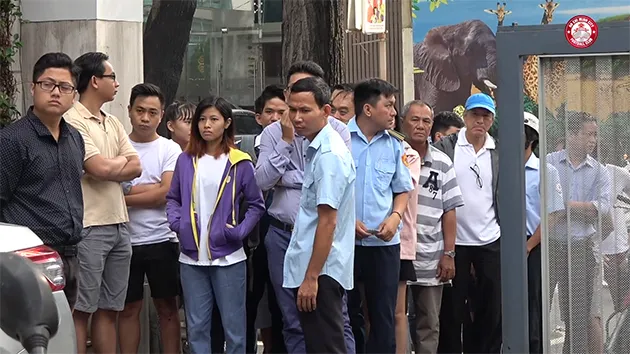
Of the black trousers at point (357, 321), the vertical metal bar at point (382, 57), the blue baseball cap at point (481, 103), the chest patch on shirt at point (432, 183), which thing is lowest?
the black trousers at point (357, 321)

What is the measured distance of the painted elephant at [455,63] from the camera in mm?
15594

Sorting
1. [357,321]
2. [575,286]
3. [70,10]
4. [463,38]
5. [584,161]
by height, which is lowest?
[357,321]

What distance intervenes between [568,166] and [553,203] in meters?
0.23

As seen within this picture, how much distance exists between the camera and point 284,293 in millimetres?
6961

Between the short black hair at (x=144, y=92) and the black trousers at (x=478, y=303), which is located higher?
the short black hair at (x=144, y=92)

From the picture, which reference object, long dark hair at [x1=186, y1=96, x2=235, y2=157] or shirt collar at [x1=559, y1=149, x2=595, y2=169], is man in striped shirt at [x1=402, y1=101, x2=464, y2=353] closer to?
long dark hair at [x1=186, y1=96, x2=235, y2=157]

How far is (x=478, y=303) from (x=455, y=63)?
27.5 feet

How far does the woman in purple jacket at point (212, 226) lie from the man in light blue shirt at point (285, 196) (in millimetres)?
140

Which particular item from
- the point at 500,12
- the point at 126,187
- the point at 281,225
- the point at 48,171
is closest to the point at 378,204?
the point at 281,225

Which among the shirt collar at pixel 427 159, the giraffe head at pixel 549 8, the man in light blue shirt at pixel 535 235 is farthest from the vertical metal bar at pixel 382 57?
the man in light blue shirt at pixel 535 235

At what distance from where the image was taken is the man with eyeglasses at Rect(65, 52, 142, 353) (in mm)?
6785

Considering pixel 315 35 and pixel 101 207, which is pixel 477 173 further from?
pixel 101 207

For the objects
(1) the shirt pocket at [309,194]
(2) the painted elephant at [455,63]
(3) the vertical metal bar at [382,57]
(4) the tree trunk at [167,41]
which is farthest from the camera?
(3) the vertical metal bar at [382,57]

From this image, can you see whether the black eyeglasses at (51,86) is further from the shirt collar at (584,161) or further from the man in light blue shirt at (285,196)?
the shirt collar at (584,161)
